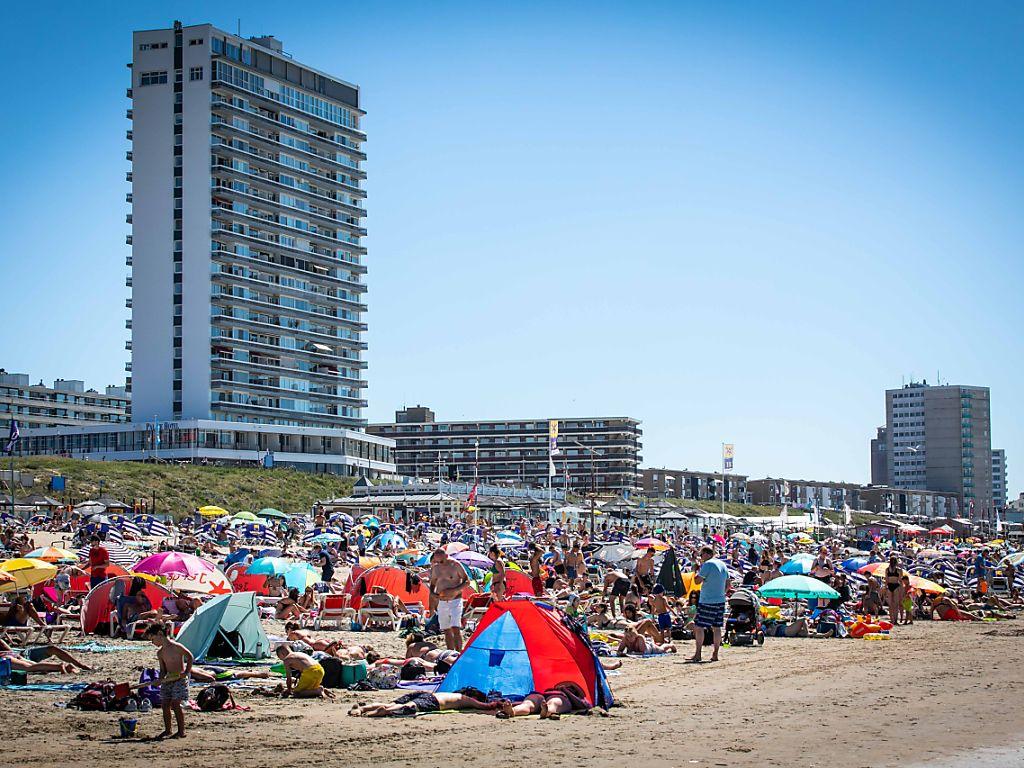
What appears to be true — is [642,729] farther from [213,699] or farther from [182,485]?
[182,485]

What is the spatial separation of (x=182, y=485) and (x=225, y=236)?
88.8ft

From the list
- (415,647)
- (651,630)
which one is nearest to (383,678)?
(415,647)

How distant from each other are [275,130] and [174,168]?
28.9ft

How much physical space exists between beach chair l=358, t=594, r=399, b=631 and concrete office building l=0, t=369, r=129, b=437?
359 ft

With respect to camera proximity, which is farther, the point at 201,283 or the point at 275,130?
the point at 275,130

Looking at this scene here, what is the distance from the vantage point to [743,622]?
18.2 meters

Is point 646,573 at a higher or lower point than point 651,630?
higher

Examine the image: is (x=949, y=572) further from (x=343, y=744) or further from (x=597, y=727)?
(x=343, y=744)

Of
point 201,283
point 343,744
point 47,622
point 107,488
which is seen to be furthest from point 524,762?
point 201,283

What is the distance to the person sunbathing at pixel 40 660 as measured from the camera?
12727mm

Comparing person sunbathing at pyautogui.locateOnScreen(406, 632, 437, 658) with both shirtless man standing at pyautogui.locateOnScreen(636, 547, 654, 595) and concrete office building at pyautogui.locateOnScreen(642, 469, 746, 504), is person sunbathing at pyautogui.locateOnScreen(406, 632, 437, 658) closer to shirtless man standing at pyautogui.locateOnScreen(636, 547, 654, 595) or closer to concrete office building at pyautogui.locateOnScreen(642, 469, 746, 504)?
shirtless man standing at pyautogui.locateOnScreen(636, 547, 654, 595)

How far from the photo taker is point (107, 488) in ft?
200

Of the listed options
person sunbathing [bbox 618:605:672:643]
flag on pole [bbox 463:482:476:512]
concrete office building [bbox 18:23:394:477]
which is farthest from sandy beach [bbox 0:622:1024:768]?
concrete office building [bbox 18:23:394:477]

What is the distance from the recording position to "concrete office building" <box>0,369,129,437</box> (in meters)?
128
